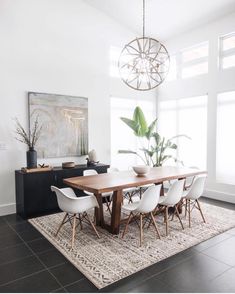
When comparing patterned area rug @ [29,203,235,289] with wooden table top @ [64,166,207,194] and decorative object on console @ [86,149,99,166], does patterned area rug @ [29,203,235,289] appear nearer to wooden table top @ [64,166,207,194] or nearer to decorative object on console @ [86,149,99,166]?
wooden table top @ [64,166,207,194]

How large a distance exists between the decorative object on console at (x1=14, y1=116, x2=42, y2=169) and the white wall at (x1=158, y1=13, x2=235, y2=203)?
3792 mm

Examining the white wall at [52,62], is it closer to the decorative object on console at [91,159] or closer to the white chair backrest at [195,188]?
the decorative object on console at [91,159]

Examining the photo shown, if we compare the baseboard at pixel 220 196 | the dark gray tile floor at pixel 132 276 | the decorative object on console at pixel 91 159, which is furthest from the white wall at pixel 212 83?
the decorative object on console at pixel 91 159

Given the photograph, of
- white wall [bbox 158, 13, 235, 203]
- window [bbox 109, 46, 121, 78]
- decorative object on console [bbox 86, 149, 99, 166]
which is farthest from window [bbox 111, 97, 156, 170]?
white wall [bbox 158, 13, 235, 203]

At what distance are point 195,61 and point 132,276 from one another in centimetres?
529

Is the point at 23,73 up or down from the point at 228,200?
up

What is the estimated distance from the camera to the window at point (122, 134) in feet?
20.4

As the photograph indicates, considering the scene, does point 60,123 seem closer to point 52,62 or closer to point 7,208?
point 52,62

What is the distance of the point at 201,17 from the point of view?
5414mm

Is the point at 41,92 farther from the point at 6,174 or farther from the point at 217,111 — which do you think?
the point at 217,111

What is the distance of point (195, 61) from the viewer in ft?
20.0

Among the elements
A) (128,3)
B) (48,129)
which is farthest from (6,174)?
(128,3)

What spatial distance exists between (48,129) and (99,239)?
256cm

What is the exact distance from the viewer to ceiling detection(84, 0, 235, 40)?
501 cm
